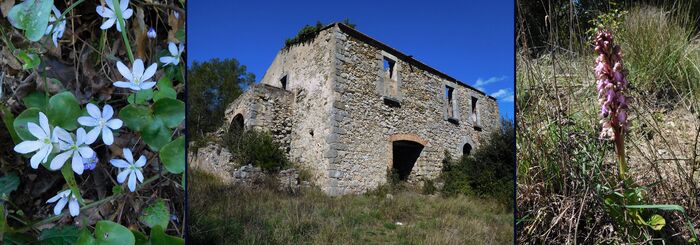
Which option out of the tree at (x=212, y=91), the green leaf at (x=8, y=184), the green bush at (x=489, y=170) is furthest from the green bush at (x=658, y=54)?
the green leaf at (x=8, y=184)

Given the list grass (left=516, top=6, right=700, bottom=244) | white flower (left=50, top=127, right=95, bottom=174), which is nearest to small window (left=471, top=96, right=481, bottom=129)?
grass (left=516, top=6, right=700, bottom=244)

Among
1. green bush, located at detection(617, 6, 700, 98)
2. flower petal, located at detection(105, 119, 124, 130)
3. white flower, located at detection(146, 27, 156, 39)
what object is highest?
green bush, located at detection(617, 6, 700, 98)

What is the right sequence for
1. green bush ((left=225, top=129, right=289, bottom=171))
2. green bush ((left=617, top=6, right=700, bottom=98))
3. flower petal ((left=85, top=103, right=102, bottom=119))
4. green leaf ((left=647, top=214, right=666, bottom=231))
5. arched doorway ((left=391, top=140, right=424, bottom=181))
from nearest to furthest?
flower petal ((left=85, top=103, right=102, bottom=119))
green bush ((left=225, top=129, right=289, bottom=171))
arched doorway ((left=391, top=140, right=424, bottom=181))
green leaf ((left=647, top=214, right=666, bottom=231))
green bush ((left=617, top=6, right=700, bottom=98))

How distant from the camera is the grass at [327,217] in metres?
1.30

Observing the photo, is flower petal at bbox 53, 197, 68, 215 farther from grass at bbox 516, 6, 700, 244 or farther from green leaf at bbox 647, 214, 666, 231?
green leaf at bbox 647, 214, 666, 231

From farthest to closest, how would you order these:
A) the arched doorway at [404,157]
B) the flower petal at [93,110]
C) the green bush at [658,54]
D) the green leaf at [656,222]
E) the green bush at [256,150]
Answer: the green bush at [658,54] < the green leaf at [656,222] < the arched doorway at [404,157] < the green bush at [256,150] < the flower petal at [93,110]

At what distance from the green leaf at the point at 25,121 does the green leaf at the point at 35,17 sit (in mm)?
186

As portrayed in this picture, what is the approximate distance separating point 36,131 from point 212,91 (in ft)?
1.41

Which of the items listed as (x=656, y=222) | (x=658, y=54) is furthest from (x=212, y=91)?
(x=658, y=54)

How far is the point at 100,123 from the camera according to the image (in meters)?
1.18

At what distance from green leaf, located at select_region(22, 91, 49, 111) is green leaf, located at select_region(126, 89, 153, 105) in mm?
240

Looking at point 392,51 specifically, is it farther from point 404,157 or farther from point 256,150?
point 256,150

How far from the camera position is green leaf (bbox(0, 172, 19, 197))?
4.34ft

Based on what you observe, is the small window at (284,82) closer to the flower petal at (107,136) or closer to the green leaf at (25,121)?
the flower petal at (107,136)
